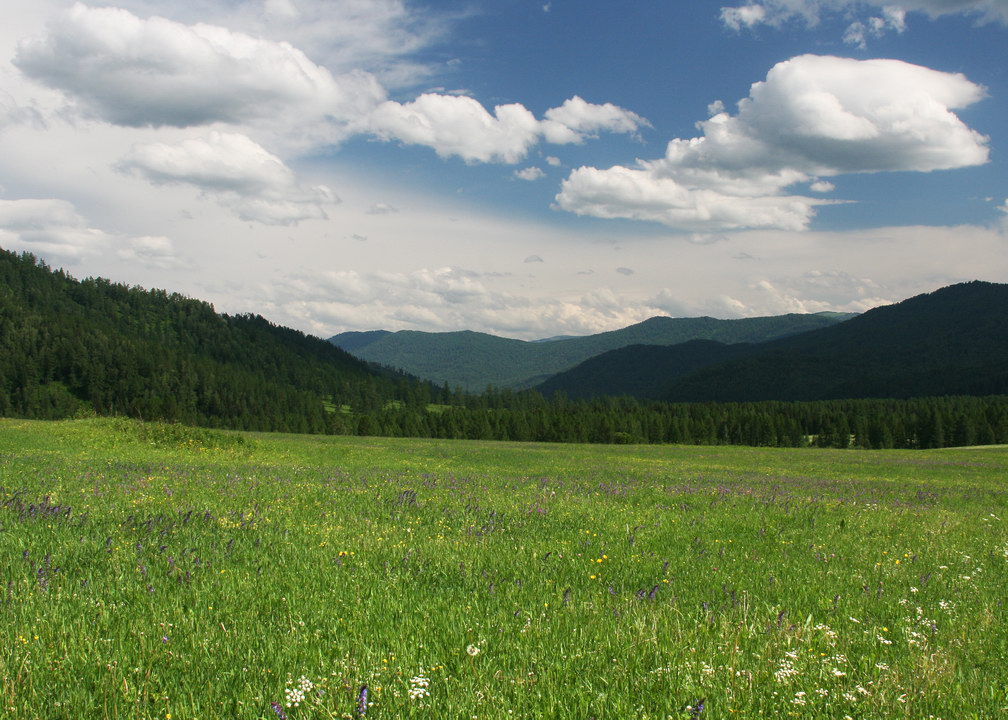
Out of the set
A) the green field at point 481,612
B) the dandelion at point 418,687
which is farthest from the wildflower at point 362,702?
the dandelion at point 418,687

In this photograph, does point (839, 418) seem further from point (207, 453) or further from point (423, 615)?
point (423, 615)

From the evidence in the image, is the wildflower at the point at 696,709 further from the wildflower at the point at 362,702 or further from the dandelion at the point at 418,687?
the wildflower at the point at 362,702

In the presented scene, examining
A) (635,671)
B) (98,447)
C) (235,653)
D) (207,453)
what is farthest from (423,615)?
(98,447)

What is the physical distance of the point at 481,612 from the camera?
6344 mm

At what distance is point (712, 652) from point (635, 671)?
90 centimetres

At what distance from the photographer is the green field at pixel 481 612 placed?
4.46 metres

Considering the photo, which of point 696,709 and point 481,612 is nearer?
point 696,709

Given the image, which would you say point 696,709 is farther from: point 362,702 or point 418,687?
point 362,702

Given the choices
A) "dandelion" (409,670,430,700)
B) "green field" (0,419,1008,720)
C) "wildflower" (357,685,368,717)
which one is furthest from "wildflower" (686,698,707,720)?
"wildflower" (357,685,368,717)

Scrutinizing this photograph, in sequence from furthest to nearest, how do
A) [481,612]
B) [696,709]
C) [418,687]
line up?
[481,612]
[418,687]
[696,709]

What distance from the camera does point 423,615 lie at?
6.17 meters

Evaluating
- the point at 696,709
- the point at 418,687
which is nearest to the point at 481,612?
the point at 418,687

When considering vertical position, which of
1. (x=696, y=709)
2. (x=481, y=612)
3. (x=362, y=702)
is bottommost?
(x=481, y=612)

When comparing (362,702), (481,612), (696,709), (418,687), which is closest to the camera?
(362,702)
